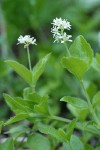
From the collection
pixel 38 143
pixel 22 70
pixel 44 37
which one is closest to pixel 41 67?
pixel 22 70

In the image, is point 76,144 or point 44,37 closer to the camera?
point 76,144

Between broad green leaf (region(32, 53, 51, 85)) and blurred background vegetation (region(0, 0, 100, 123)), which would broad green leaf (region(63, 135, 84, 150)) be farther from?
blurred background vegetation (region(0, 0, 100, 123))

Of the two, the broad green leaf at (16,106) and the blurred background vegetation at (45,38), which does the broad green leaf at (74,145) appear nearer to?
the broad green leaf at (16,106)

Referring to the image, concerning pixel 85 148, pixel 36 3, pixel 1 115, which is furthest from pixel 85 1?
pixel 85 148

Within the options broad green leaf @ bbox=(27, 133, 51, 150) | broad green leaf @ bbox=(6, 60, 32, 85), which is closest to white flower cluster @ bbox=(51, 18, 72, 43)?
broad green leaf @ bbox=(6, 60, 32, 85)

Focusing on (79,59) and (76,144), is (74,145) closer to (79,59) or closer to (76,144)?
(76,144)

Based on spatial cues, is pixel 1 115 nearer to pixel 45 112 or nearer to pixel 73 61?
pixel 45 112

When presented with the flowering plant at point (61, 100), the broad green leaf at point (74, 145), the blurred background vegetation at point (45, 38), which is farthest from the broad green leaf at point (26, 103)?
the blurred background vegetation at point (45, 38)
